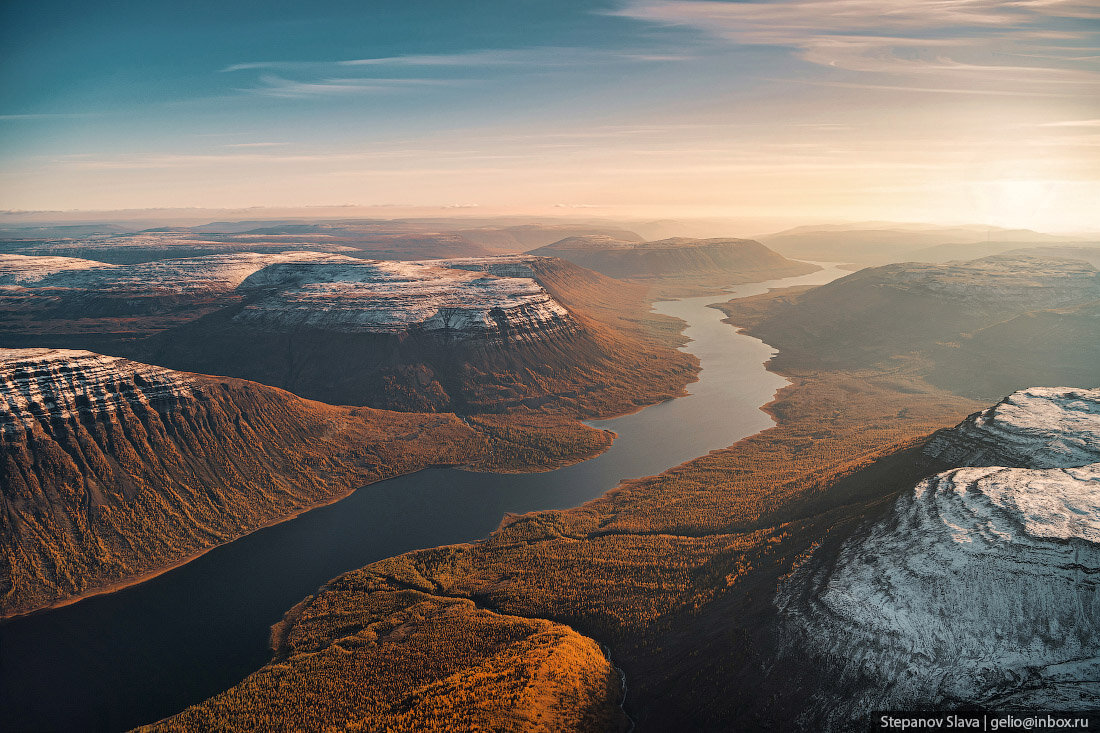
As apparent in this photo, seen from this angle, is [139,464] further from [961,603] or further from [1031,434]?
[1031,434]

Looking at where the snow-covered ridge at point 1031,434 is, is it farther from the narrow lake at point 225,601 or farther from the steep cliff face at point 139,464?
the steep cliff face at point 139,464

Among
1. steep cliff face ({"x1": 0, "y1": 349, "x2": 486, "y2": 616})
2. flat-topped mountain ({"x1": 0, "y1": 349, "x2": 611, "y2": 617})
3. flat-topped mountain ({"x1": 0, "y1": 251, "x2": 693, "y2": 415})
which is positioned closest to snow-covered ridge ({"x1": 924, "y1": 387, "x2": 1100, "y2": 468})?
flat-topped mountain ({"x1": 0, "y1": 349, "x2": 611, "y2": 617})

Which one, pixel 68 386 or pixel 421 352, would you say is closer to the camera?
pixel 68 386

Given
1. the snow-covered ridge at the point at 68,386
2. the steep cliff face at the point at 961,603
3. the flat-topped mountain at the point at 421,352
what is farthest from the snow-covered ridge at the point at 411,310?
the steep cliff face at the point at 961,603

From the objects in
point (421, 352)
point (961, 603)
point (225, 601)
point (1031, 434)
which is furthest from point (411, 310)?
point (961, 603)

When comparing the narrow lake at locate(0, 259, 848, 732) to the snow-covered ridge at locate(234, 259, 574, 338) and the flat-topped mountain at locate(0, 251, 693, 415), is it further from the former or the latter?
the snow-covered ridge at locate(234, 259, 574, 338)

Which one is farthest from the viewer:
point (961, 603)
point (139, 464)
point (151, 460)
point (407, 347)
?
point (407, 347)
